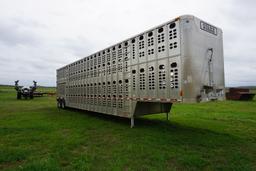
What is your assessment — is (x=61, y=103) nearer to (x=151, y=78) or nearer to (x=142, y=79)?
(x=142, y=79)

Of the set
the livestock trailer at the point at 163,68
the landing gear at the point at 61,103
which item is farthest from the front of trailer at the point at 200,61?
the landing gear at the point at 61,103

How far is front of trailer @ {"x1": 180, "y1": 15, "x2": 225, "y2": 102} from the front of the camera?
6.00m

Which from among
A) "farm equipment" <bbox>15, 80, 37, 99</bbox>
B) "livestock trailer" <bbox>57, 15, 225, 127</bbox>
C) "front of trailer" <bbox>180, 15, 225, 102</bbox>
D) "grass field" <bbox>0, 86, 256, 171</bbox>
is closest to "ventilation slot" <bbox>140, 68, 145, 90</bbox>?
"livestock trailer" <bbox>57, 15, 225, 127</bbox>

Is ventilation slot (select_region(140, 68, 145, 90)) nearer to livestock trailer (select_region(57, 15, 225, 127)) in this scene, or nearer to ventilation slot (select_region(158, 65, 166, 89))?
livestock trailer (select_region(57, 15, 225, 127))

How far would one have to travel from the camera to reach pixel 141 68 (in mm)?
7828

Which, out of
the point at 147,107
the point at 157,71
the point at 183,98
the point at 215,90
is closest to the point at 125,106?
the point at 147,107

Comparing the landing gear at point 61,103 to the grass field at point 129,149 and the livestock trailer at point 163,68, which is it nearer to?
the livestock trailer at point 163,68

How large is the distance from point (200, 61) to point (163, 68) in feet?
4.04

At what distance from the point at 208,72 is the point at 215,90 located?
0.73m

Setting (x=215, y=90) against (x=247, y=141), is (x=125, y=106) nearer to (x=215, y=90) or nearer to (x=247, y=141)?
(x=215, y=90)

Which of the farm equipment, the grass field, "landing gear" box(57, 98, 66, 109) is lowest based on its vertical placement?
the grass field

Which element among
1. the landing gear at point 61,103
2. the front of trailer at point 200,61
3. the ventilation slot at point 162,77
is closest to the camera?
the front of trailer at point 200,61

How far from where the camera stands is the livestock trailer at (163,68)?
20.0 ft

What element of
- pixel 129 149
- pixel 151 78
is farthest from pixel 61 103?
pixel 129 149
